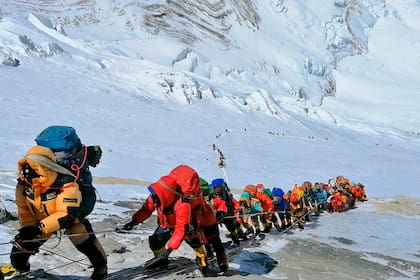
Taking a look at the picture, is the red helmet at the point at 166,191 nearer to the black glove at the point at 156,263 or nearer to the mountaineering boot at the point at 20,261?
the black glove at the point at 156,263

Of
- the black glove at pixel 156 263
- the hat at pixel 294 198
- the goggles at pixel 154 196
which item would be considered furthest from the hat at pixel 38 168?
the hat at pixel 294 198

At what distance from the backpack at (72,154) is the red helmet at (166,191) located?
736mm

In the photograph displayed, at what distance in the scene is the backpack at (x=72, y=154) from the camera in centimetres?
446

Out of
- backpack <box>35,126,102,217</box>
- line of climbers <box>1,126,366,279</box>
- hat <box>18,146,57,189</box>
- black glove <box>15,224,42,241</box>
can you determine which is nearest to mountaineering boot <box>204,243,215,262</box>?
line of climbers <box>1,126,366,279</box>

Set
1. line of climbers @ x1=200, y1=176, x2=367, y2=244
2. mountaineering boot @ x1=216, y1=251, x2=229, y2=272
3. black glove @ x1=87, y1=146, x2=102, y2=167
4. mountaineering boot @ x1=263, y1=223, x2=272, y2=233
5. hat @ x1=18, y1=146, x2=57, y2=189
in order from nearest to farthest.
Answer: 1. hat @ x1=18, y1=146, x2=57, y2=189
2. black glove @ x1=87, y1=146, x2=102, y2=167
3. mountaineering boot @ x1=216, y1=251, x2=229, y2=272
4. line of climbers @ x1=200, y1=176, x2=367, y2=244
5. mountaineering boot @ x1=263, y1=223, x2=272, y2=233

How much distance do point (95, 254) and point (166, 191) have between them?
869 mm

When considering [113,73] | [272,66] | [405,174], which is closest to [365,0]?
[272,66]

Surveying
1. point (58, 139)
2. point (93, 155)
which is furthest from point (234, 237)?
point (58, 139)

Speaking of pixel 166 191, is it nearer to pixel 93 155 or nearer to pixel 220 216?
pixel 93 155

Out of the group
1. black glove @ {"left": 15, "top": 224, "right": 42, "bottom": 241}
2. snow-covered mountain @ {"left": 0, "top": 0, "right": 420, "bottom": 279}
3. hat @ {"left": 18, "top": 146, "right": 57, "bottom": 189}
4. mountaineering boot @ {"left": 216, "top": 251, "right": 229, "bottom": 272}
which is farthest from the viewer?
snow-covered mountain @ {"left": 0, "top": 0, "right": 420, "bottom": 279}

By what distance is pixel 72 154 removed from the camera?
4520 millimetres

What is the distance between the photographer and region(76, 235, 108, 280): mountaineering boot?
15.8ft

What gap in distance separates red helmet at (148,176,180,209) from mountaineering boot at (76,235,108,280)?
2.34 feet

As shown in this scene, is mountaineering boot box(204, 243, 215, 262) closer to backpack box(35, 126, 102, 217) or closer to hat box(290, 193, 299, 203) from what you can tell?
backpack box(35, 126, 102, 217)
